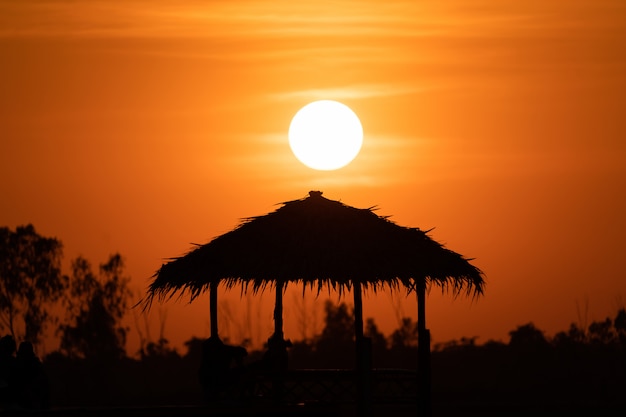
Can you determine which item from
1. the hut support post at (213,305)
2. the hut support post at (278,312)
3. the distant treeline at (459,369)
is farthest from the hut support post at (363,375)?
the distant treeline at (459,369)

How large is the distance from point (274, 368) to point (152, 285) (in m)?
2.84

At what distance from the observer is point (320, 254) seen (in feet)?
70.8

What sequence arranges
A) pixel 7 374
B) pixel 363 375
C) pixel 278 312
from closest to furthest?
1. pixel 7 374
2. pixel 363 375
3. pixel 278 312

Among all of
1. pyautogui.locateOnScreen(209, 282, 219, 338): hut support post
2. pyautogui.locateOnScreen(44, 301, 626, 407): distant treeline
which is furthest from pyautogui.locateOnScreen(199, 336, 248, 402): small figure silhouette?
pyautogui.locateOnScreen(44, 301, 626, 407): distant treeline

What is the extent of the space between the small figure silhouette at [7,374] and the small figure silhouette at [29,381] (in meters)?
0.07

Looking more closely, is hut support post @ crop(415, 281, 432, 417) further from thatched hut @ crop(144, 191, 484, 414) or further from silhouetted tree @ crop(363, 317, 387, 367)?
silhouetted tree @ crop(363, 317, 387, 367)

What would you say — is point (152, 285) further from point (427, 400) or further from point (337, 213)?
point (427, 400)

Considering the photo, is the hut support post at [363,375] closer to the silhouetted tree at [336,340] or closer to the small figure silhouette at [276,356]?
the small figure silhouette at [276,356]

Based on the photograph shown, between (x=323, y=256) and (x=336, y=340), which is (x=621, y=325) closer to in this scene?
(x=336, y=340)

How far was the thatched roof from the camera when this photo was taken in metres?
21.5

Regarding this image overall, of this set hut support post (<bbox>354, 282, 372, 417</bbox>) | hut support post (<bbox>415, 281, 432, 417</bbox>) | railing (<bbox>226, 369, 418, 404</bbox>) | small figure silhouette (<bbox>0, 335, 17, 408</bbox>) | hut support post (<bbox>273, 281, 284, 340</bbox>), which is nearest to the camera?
small figure silhouette (<bbox>0, 335, 17, 408</bbox>)

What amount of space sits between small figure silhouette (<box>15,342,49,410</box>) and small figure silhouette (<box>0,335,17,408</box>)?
0.07 meters

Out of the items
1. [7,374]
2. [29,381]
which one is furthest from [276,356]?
[7,374]

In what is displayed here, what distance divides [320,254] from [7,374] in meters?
5.50
